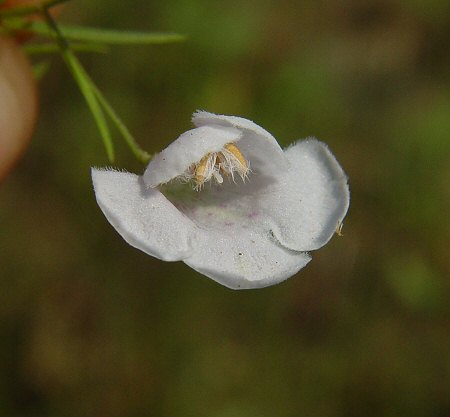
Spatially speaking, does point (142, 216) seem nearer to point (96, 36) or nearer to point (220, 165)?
point (220, 165)

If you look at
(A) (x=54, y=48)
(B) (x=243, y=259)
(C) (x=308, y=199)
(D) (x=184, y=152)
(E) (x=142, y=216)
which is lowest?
(B) (x=243, y=259)

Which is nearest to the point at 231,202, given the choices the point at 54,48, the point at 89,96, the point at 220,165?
the point at 220,165

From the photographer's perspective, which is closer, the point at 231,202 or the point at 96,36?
the point at 231,202

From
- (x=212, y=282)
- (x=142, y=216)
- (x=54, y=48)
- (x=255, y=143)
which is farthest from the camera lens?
(x=212, y=282)

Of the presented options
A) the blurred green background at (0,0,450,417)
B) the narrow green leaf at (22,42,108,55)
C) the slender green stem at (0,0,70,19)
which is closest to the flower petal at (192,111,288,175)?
the slender green stem at (0,0,70,19)

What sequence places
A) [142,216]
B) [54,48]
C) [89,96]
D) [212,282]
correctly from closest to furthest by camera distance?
[142,216] < [89,96] < [54,48] < [212,282]

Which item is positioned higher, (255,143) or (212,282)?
(255,143)

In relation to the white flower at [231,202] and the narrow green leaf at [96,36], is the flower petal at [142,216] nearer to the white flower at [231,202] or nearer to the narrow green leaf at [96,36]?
the white flower at [231,202]
